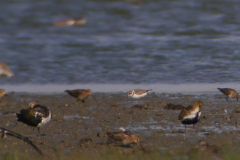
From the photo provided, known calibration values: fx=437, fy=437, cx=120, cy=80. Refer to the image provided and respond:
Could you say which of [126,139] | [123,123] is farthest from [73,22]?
[126,139]

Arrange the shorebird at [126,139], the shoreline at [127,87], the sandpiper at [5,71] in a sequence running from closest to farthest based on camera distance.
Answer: the shorebird at [126,139] → the shoreline at [127,87] → the sandpiper at [5,71]

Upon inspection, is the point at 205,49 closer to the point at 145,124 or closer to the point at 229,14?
the point at 229,14

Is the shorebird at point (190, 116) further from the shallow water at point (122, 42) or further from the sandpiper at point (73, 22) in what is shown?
the sandpiper at point (73, 22)

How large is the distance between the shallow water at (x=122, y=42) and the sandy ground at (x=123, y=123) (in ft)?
6.83

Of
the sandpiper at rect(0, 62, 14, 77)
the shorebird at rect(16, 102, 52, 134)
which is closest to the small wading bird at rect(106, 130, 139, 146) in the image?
the shorebird at rect(16, 102, 52, 134)

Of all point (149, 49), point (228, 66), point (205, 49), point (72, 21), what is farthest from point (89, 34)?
point (228, 66)

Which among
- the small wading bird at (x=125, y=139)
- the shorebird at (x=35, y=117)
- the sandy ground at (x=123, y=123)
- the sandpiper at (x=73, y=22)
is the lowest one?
the sandy ground at (x=123, y=123)

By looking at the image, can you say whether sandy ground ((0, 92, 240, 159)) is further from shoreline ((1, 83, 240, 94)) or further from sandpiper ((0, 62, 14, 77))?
sandpiper ((0, 62, 14, 77))

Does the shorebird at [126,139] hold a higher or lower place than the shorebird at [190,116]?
lower

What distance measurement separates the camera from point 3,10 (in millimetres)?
21531

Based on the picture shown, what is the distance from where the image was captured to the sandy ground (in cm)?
591

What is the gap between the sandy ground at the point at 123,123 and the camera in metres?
5.91

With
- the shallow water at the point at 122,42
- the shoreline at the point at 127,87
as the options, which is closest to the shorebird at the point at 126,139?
the shoreline at the point at 127,87

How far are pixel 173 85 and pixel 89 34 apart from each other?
24.7 ft
